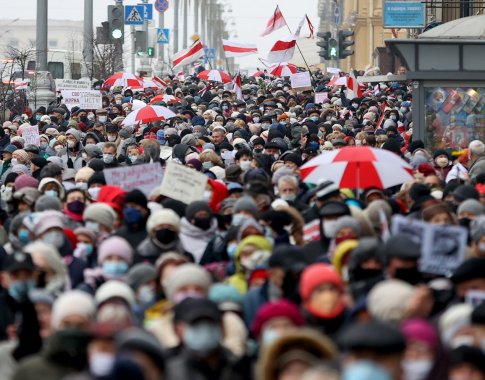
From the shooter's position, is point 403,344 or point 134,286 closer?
point 403,344

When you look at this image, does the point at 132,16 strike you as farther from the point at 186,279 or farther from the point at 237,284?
the point at 186,279

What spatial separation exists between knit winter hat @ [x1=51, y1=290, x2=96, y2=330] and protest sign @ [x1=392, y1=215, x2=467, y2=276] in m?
2.41

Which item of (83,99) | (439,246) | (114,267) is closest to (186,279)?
(114,267)

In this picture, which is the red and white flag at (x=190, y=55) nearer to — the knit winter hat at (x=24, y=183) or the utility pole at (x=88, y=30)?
the utility pole at (x=88, y=30)

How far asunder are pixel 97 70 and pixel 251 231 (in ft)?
126

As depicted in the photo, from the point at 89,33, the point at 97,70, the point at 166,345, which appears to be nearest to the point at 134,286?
the point at 166,345

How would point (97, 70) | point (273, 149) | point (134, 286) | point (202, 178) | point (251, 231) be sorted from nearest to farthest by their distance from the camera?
point (134, 286)
point (251, 231)
point (202, 178)
point (273, 149)
point (97, 70)

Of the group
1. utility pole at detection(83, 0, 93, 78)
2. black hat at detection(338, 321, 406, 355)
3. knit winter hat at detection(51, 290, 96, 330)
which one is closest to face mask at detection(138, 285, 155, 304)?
knit winter hat at detection(51, 290, 96, 330)

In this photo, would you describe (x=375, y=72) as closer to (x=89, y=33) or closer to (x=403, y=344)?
(x=89, y=33)

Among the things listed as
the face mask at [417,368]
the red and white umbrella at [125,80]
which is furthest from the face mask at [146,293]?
the red and white umbrella at [125,80]

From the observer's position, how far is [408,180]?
570 inches

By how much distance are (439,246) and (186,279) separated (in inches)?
74.4

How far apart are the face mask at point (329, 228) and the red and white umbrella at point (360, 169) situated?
2665 mm

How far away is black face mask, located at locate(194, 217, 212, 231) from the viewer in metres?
12.5
